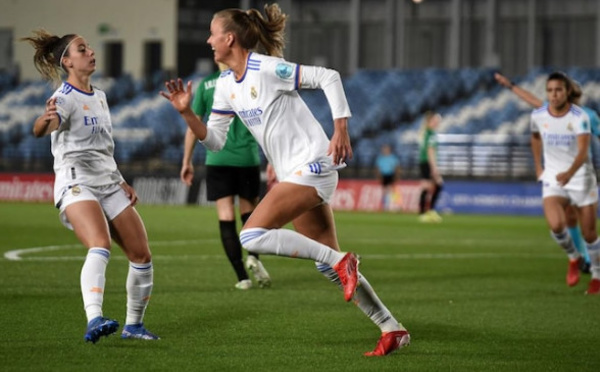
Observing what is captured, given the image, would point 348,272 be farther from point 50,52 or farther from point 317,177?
point 50,52

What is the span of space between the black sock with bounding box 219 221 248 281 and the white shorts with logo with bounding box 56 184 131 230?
3.97m

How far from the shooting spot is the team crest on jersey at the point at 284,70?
7.62m

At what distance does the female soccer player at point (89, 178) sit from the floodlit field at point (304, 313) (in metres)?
0.47

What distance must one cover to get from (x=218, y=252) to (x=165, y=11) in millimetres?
32538

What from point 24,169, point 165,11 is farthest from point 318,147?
point 165,11

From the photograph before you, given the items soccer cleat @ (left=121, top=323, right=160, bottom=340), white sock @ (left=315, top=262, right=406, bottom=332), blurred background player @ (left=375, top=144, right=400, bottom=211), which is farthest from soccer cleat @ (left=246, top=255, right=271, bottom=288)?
blurred background player @ (left=375, top=144, right=400, bottom=211)

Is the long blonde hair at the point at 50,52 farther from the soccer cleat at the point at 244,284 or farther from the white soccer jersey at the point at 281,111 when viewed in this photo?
the soccer cleat at the point at 244,284

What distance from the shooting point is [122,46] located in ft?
160

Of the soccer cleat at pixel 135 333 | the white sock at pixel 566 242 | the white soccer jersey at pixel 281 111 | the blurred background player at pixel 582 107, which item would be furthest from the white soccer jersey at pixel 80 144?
the white sock at pixel 566 242

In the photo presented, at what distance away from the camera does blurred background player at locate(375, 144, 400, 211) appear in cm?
3182

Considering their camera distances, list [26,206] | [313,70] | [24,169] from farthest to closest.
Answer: [24,169] → [26,206] → [313,70]

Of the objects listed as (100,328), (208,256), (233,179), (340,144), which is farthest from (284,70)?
(208,256)

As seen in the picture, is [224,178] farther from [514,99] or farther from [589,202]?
[514,99]

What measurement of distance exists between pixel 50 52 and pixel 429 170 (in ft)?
67.5
